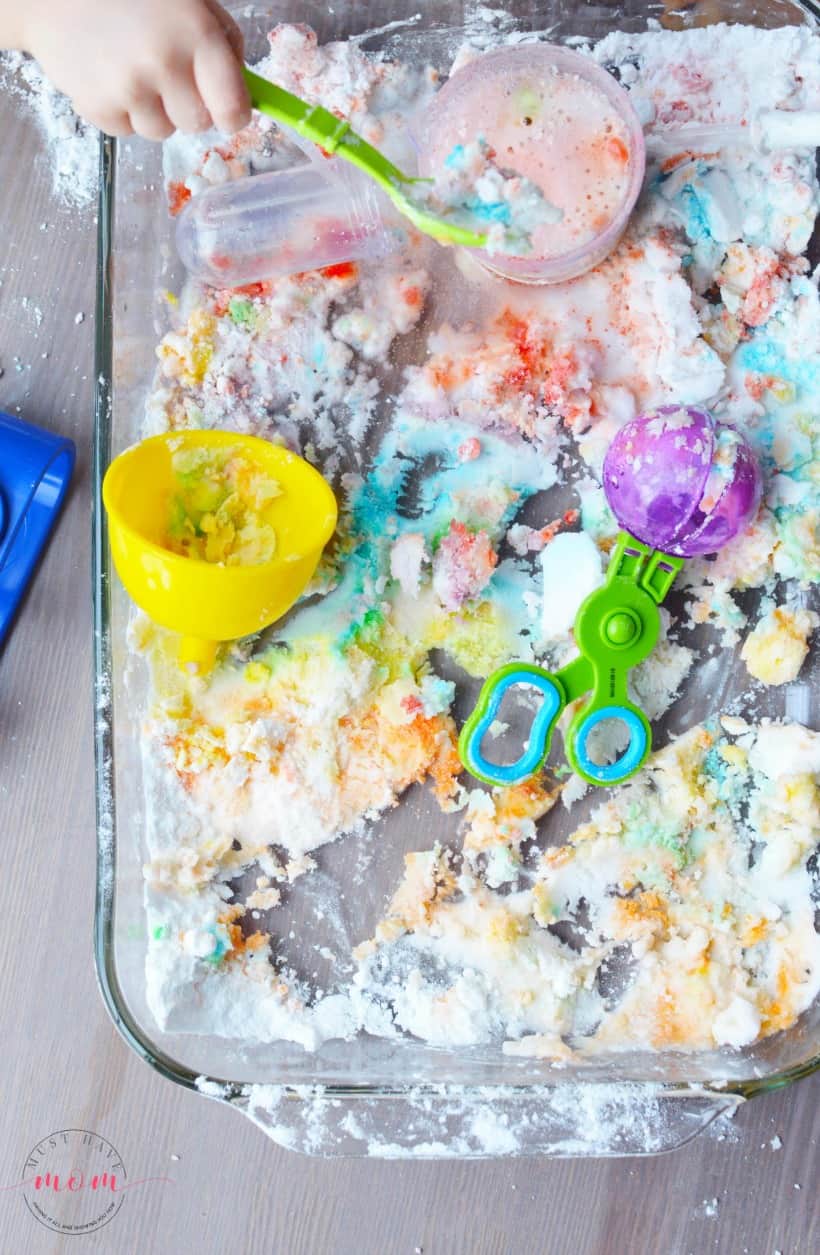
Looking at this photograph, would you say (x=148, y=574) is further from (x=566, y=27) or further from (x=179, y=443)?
(x=566, y=27)

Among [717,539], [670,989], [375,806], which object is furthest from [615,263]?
[670,989]

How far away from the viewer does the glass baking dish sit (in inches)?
34.3

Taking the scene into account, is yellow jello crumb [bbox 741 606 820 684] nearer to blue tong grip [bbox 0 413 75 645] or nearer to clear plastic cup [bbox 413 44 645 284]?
clear plastic cup [bbox 413 44 645 284]

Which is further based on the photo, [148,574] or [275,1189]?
[275,1189]

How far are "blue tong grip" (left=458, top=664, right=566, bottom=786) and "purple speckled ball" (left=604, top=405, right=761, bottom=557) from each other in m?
0.14

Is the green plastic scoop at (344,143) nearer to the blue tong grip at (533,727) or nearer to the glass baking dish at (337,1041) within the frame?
the glass baking dish at (337,1041)

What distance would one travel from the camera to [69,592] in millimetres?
932

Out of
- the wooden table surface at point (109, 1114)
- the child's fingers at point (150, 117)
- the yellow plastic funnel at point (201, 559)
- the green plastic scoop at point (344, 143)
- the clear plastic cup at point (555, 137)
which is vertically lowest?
the wooden table surface at point (109, 1114)

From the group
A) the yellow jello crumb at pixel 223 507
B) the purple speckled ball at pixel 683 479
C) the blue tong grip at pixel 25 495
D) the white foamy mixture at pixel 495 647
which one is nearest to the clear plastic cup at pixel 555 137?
the white foamy mixture at pixel 495 647

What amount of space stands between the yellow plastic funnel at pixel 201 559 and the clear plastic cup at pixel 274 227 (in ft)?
0.50

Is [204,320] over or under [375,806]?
over

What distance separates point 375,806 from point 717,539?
0.35 meters

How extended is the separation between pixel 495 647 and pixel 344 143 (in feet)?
1.32

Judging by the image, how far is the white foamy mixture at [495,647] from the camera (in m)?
0.89
